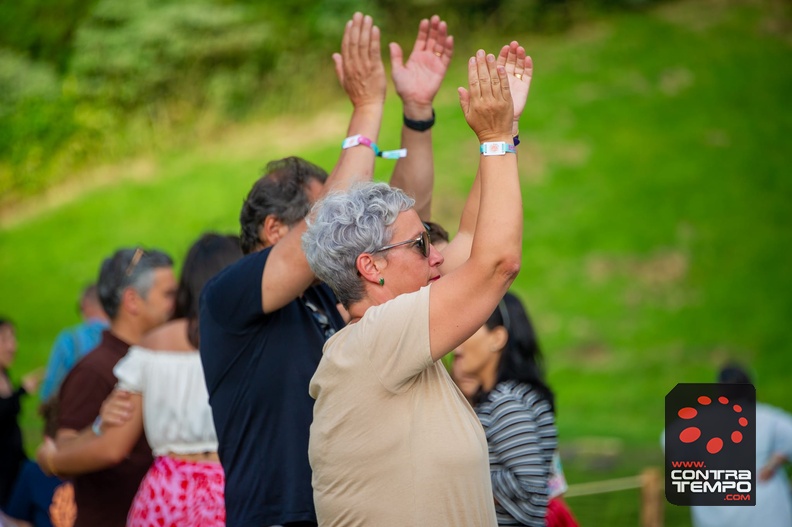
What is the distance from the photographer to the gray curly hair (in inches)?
83.7

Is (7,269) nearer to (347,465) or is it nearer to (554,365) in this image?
(554,365)

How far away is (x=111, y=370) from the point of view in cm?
366

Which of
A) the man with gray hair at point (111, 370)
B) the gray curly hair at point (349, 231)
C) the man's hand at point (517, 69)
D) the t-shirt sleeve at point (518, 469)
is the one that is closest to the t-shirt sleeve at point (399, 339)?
the gray curly hair at point (349, 231)

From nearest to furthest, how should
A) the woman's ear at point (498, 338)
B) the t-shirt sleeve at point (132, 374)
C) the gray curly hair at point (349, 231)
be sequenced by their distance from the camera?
1. the gray curly hair at point (349, 231)
2. the t-shirt sleeve at point (132, 374)
3. the woman's ear at point (498, 338)

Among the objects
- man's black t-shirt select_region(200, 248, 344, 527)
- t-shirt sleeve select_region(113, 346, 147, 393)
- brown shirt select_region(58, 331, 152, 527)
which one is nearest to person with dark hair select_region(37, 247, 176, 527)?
brown shirt select_region(58, 331, 152, 527)

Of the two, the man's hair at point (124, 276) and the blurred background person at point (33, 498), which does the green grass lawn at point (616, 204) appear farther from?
the man's hair at point (124, 276)

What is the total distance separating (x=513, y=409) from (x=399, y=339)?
3.71 feet

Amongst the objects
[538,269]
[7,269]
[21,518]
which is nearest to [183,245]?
[7,269]

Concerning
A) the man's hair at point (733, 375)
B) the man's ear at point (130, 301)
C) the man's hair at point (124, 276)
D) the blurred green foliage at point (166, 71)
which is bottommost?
the man's hair at point (733, 375)

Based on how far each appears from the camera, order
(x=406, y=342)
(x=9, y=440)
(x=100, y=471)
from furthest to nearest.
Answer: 1. (x=9, y=440)
2. (x=100, y=471)
3. (x=406, y=342)

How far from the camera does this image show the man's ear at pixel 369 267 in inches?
83.7

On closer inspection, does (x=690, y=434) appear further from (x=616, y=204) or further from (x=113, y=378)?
(x=616, y=204)

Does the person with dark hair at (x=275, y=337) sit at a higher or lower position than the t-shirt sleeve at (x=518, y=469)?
higher

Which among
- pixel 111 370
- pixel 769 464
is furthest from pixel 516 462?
pixel 769 464
